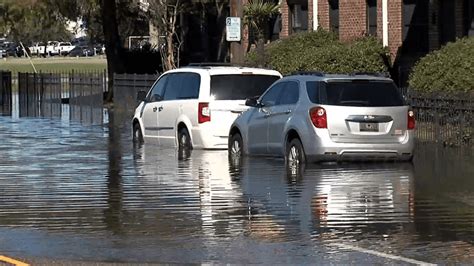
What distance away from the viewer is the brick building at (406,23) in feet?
112

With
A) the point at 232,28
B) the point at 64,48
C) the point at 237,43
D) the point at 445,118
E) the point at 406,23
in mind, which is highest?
the point at 64,48

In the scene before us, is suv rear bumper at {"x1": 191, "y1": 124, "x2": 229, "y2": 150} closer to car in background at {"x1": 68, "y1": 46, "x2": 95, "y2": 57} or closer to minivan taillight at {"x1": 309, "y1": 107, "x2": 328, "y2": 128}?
minivan taillight at {"x1": 309, "y1": 107, "x2": 328, "y2": 128}

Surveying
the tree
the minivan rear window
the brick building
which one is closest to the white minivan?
→ the minivan rear window

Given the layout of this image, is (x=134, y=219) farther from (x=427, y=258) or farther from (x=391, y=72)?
(x=391, y=72)

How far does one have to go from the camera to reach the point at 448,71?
25.0m

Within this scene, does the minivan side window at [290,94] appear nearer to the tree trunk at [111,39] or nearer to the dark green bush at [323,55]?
the dark green bush at [323,55]

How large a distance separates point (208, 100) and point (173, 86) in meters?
1.75

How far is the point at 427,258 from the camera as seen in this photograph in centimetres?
1090

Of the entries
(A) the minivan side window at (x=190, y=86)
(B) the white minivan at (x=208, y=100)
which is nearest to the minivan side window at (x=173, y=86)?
(B) the white minivan at (x=208, y=100)

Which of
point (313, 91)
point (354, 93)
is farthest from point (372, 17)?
point (313, 91)

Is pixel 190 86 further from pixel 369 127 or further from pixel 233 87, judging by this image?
pixel 369 127

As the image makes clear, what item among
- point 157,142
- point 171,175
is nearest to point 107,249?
point 171,175

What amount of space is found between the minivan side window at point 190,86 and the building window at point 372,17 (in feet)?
48.9

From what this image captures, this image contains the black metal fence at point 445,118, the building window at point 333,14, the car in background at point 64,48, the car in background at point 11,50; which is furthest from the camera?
the car in background at point 64,48
